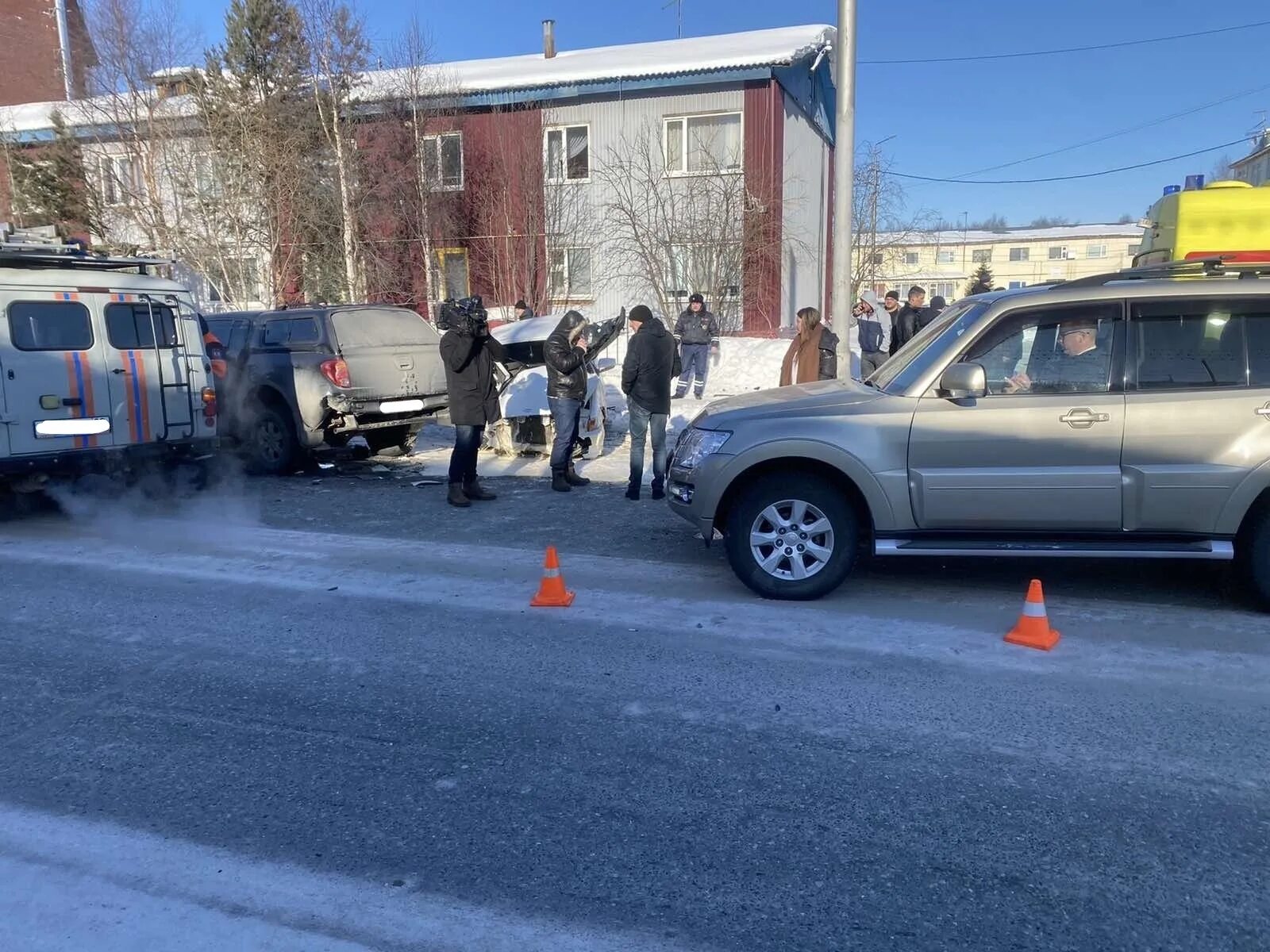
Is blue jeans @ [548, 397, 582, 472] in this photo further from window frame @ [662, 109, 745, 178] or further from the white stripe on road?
window frame @ [662, 109, 745, 178]

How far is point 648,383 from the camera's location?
8992mm

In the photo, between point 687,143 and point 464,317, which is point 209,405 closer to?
point 464,317

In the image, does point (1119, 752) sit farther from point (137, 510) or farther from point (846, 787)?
point (137, 510)

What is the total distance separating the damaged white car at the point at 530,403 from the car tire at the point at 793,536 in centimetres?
533

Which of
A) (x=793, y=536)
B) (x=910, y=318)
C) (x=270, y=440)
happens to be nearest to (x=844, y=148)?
(x=910, y=318)

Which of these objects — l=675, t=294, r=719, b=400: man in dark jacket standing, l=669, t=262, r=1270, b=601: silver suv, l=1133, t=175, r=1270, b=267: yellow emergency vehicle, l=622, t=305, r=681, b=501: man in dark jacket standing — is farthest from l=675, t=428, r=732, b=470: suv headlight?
l=675, t=294, r=719, b=400: man in dark jacket standing

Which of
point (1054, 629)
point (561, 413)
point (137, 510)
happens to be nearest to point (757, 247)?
point (561, 413)

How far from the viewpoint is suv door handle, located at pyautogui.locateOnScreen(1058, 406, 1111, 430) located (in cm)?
559

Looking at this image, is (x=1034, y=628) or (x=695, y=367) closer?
(x=1034, y=628)

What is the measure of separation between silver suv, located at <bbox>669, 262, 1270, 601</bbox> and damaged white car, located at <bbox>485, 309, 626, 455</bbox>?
533 centimetres

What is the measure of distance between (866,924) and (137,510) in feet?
27.0

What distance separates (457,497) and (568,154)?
15534 millimetres

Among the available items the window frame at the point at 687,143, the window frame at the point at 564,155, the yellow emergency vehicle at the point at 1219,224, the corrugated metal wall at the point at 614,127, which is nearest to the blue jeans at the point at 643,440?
the yellow emergency vehicle at the point at 1219,224

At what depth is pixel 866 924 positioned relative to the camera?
288 centimetres
